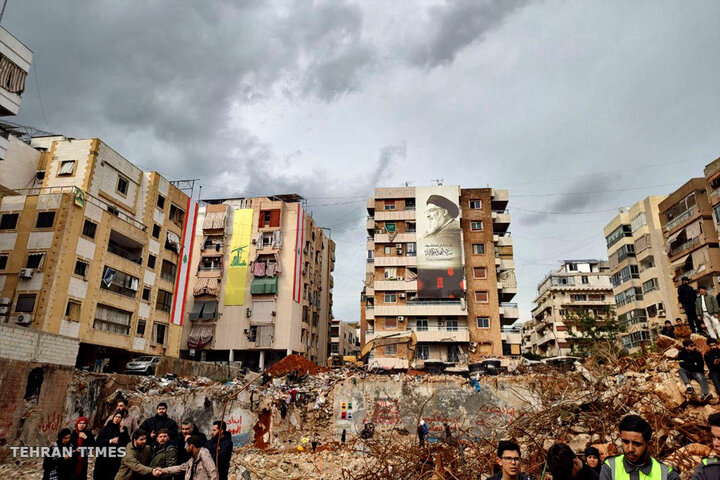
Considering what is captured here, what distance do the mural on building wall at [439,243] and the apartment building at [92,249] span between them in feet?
67.2

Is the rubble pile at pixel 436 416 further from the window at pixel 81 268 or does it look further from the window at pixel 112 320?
the window at pixel 81 268

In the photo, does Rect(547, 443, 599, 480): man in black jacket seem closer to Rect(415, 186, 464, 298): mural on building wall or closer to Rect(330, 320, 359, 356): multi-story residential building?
Rect(415, 186, 464, 298): mural on building wall

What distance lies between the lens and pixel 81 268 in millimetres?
24062

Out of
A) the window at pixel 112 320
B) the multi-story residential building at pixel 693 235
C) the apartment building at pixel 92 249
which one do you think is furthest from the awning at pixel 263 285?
the multi-story residential building at pixel 693 235

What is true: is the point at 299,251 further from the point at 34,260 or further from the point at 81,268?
the point at 34,260

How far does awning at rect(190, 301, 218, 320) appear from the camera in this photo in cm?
4100

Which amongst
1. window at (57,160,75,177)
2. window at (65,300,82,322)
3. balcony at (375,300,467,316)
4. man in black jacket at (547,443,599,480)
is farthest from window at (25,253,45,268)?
balcony at (375,300,467,316)

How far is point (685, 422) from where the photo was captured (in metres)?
8.22

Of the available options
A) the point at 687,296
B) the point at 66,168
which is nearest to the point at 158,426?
the point at 687,296

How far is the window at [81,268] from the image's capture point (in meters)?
23.7

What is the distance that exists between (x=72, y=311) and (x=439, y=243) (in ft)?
94.1

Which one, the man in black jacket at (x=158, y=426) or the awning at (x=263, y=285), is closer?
the man in black jacket at (x=158, y=426)

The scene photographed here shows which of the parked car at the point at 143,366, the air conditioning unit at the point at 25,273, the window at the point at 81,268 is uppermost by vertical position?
the window at the point at 81,268

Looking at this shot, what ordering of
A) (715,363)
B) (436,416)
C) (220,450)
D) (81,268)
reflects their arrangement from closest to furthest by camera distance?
(220,450)
(715,363)
(436,416)
(81,268)
